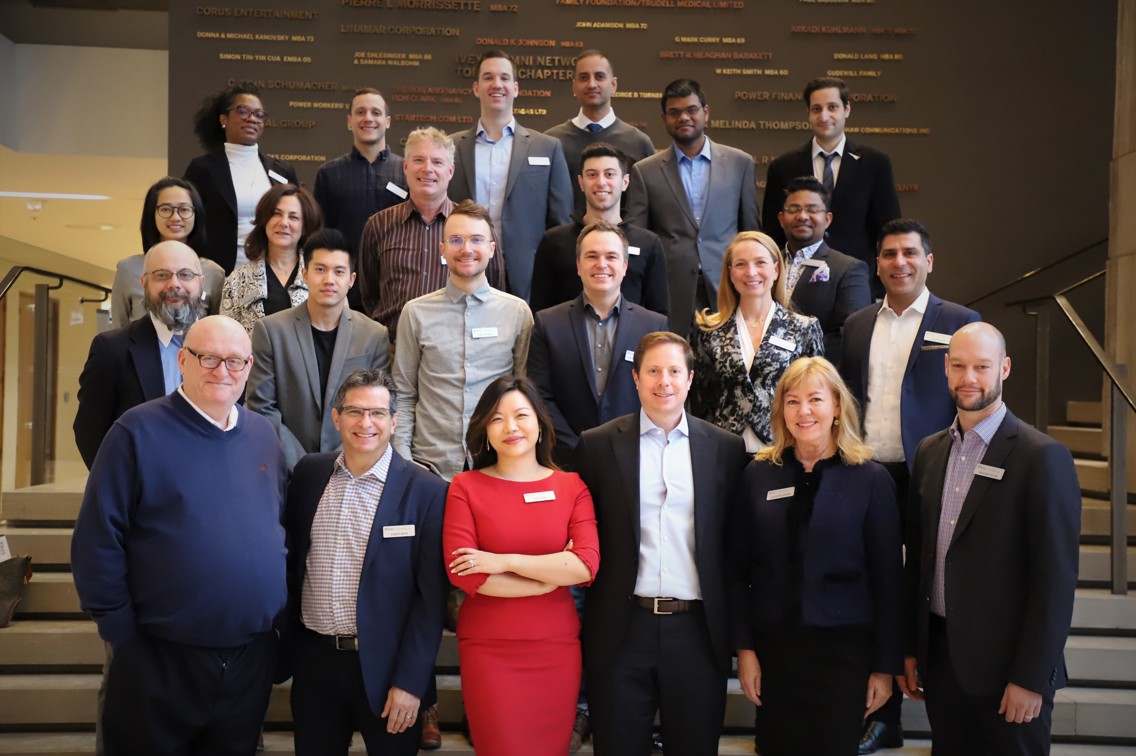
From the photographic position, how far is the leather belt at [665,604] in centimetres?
306

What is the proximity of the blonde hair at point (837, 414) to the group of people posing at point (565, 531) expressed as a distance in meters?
0.01

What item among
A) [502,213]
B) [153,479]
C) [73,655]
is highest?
[502,213]

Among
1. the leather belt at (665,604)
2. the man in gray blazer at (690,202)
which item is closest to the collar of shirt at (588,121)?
the man in gray blazer at (690,202)

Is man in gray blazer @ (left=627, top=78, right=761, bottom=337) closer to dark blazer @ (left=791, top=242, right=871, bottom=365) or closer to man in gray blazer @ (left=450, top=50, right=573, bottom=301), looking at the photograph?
man in gray blazer @ (left=450, top=50, right=573, bottom=301)

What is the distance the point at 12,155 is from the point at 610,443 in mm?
7855

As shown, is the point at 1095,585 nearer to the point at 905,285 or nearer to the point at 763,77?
the point at 905,285

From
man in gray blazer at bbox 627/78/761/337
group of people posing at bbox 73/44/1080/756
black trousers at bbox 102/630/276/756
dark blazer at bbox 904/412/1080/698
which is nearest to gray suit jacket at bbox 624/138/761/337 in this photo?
man in gray blazer at bbox 627/78/761/337

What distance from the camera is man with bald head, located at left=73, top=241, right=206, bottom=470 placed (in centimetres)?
357

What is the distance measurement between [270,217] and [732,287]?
1.98 m

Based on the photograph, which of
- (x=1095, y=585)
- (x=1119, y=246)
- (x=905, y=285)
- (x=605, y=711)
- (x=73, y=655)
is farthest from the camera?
(x=1119, y=246)

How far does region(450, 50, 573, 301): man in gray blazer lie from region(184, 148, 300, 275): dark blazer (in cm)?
90

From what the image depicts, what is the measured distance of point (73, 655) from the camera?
425 cm

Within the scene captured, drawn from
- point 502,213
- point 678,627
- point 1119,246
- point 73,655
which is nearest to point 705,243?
point 502,213

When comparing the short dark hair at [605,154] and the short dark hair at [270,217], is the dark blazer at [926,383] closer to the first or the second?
the short dark hair at [605,154]
